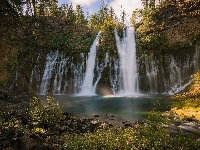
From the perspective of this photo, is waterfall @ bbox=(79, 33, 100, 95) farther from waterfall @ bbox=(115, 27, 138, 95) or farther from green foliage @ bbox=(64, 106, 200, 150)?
green foliage @ bbox=(64, 106, 200, 150)

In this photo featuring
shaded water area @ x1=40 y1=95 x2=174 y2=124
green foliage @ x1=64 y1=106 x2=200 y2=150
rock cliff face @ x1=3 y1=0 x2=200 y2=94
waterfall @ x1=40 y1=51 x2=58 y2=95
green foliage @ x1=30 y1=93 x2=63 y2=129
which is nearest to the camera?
green foliage @ x1=64 y1=106 x2=200 y2=150

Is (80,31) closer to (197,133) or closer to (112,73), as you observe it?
(112,73)

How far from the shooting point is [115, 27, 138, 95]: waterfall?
3544cm

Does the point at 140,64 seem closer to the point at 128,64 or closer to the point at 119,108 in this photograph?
the point at 128,64

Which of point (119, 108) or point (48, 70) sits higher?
point (48, 70)

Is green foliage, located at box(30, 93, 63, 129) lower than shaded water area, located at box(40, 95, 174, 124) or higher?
higher

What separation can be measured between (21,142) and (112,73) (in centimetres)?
2891

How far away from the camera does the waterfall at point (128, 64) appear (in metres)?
35.4

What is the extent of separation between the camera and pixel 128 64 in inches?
1484

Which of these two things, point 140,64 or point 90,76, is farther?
point 90,76

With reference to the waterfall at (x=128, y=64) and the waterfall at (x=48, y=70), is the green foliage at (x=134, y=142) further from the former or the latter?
the waterfall at (x=48, y=70)

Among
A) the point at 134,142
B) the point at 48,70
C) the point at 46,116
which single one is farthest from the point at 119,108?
the point at 48,70

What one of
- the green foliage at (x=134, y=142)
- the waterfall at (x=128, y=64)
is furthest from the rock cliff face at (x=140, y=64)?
the green foliage at (x=134, y=142)

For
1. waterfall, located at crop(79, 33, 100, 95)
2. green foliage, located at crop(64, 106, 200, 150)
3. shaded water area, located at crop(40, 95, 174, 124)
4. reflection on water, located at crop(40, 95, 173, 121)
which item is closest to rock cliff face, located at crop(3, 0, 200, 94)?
waterfall, located at crop(79, 33, 100, 95)
